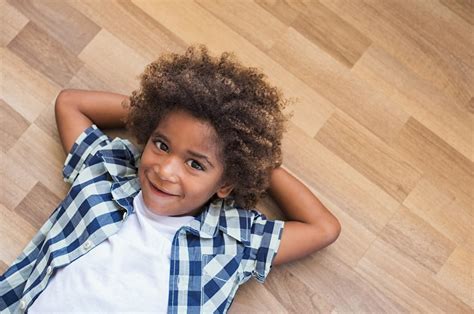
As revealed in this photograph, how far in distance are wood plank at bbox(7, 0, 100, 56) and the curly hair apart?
0.28m

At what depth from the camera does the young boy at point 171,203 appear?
0.96m

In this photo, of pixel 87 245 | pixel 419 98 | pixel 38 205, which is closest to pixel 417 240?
pixel 419 98

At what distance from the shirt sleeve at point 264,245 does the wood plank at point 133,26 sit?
432 millimetres

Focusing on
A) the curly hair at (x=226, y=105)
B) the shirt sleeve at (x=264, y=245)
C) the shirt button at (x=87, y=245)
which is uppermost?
the curly hair at (x=226, y=105)

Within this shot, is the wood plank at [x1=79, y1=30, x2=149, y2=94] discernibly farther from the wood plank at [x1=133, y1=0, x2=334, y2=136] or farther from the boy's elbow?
the boy's elbow

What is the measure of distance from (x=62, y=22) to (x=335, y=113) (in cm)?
61

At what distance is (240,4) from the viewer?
128 centimetres

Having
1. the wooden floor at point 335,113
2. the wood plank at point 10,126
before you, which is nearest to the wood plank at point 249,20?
the wooden floor at point 335,113

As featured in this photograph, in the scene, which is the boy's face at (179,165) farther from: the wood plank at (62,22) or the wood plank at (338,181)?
the wood plank at (62,22)

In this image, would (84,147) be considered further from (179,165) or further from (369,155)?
(369,155)

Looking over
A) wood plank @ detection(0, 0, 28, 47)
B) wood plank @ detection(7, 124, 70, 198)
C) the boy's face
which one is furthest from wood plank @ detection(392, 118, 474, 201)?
wood plank @ detection(0, 0, 28, 47)

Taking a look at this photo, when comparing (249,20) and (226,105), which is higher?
(249,20)

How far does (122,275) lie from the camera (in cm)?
101

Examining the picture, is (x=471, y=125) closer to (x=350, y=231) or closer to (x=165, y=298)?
(x=350, y=231)
